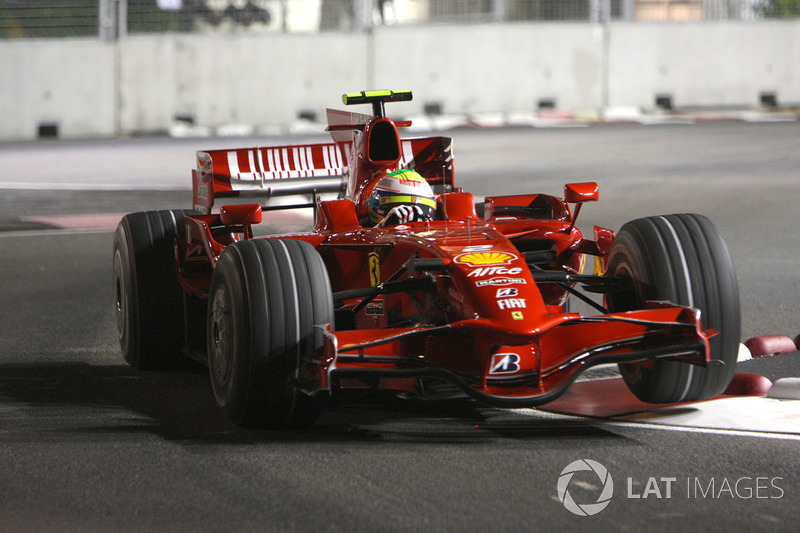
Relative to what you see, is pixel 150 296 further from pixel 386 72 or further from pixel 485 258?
pixel 386 72

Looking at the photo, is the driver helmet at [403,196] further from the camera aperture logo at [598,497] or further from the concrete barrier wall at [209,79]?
the concrete barrier wall at [209,79]

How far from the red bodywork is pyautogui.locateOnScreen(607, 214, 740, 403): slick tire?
0.18 metres

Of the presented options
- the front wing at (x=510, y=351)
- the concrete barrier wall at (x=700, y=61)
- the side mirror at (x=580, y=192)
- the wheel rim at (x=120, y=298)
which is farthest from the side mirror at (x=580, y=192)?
the concrete barrier wall at (x=700, y=61)

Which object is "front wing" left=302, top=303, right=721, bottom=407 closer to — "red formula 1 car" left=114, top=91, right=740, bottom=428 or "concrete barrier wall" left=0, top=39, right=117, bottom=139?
"red formula 1 car" left=114, top=91, right=740, bottom=428

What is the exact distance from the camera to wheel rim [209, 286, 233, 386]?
5332mm

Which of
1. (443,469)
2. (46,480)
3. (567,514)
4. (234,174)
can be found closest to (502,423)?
(443,469)

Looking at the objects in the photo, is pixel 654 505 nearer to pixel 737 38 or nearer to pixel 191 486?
pixel 191 486

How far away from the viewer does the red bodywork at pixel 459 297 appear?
4.84 meters

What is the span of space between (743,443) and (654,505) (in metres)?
0.89

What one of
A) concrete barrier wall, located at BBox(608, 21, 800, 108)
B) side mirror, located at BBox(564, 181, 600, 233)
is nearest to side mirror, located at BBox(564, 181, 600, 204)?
side mirror, located at BBox(564, 181, 600, 233)

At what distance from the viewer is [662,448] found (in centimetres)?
484

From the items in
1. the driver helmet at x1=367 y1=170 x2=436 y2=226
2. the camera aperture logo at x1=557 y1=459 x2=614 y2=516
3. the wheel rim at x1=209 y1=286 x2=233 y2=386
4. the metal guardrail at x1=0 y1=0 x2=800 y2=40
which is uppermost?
the metal guardrail at x1=0 y1=0 x2=800 y2=40

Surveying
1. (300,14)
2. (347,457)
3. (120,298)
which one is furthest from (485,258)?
(300,14)

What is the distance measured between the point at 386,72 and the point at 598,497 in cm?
1934
